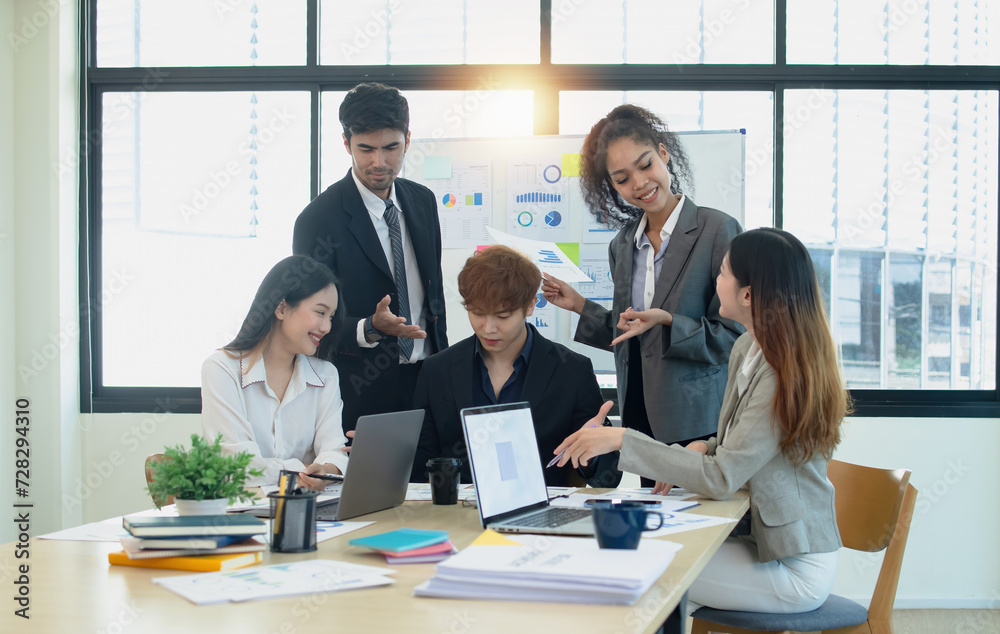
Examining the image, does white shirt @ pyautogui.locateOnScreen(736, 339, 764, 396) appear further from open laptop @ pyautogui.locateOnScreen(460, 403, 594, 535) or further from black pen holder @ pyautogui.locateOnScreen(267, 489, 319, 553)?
black pen holder @ pyautogui.locateOnScreen(267, 489, 319, 553)

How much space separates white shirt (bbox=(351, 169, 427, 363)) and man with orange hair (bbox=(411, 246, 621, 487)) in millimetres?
379

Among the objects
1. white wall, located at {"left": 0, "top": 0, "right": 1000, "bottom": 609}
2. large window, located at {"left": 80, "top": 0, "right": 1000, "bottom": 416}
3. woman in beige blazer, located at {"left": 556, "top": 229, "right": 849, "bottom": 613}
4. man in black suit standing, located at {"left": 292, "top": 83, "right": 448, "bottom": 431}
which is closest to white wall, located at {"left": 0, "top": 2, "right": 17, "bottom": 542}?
white wall, located at {"left": 0, "top": 0, "right": 1000, "bottom": 609}

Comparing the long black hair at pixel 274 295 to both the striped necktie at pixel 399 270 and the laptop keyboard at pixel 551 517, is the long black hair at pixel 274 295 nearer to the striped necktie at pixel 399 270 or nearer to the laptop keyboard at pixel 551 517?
the striped necktie at pixel 399 270

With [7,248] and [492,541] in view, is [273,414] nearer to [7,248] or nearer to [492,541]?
[492,541]

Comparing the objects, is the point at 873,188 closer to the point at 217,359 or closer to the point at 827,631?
the point at 827,631

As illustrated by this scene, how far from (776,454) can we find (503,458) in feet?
1.93

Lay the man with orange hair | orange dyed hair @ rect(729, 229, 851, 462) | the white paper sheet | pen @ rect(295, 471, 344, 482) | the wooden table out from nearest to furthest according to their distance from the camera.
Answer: the wooden table, orange dyed hair @ rect(729, 229, 851, 462), pen @ rect(295, 471, 344, 482), the man with orange hair, the white paper sheet

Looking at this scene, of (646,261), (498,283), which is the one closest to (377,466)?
(498,283)

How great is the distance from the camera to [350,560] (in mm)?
1292

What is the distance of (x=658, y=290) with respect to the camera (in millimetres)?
2451

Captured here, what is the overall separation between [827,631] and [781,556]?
0.27 meters

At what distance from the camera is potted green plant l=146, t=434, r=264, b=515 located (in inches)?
54.8

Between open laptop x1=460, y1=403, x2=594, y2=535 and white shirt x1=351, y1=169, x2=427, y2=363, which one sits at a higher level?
A: white shirt x1=351, y1=169, x2=427, y2=363

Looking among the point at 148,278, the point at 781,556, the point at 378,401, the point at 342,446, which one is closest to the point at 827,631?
the point at 781,556
